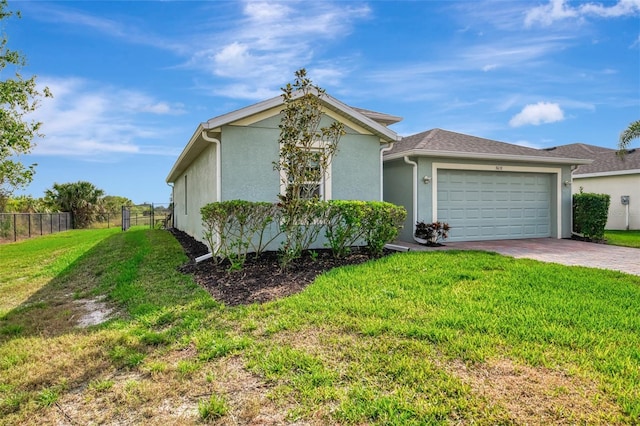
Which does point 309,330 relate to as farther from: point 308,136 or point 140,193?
point 140,193

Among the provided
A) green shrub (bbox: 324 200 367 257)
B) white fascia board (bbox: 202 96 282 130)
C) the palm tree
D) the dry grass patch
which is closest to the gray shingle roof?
the palm tree

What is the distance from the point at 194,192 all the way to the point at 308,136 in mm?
7447

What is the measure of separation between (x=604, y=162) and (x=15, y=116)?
27.5 m

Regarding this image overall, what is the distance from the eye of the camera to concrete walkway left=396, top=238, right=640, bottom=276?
809 centimetres

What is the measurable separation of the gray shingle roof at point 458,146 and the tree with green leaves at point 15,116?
50.1ft

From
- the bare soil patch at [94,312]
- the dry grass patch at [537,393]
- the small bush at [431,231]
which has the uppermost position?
the small bush at [431,231]

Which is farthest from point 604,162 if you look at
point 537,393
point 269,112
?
point 537,393

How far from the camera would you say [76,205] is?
25984mm

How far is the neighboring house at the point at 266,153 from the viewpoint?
343 inches

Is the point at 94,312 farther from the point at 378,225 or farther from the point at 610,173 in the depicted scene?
the point at 610,173

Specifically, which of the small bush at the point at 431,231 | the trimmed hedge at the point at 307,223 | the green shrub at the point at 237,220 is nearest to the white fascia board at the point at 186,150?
the trimmed hedge at the point at 307,223

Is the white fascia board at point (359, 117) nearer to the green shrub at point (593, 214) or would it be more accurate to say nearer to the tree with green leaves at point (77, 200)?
the green shrub at point (593, 214)

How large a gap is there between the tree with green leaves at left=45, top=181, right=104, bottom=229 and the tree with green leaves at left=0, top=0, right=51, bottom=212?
8809mm

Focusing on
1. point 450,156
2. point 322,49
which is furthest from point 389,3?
point 450,156
